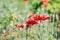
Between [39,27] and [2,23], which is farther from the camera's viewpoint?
[2,23]

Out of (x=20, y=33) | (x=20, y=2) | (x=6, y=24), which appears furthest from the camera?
(x=20, y=2)

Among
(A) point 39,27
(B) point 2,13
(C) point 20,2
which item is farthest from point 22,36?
(C) point 20,2

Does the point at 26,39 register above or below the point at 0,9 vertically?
below

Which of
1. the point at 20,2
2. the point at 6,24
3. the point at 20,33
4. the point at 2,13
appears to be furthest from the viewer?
the point at 20,2

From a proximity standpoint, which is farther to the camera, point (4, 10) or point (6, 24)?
point (4, 10)

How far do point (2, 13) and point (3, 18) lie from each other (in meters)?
0.45

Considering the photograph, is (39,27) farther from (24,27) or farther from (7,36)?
(7,36)

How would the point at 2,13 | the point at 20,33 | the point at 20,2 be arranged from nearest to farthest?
the point at 20,33 < the point at 2,13 < the point at 20,2

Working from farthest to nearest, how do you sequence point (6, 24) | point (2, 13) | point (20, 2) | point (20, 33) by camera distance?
point (20, 2), point (2, 13), point (6, 24), point (20, 33)

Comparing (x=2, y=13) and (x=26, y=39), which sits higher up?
(x=2, y=13)

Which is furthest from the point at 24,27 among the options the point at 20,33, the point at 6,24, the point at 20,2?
the point at 20,2

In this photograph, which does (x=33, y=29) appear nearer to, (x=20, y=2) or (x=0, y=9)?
(x=0, y=9)

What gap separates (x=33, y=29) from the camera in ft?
11.4

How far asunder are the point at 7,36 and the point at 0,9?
123 centimetres
